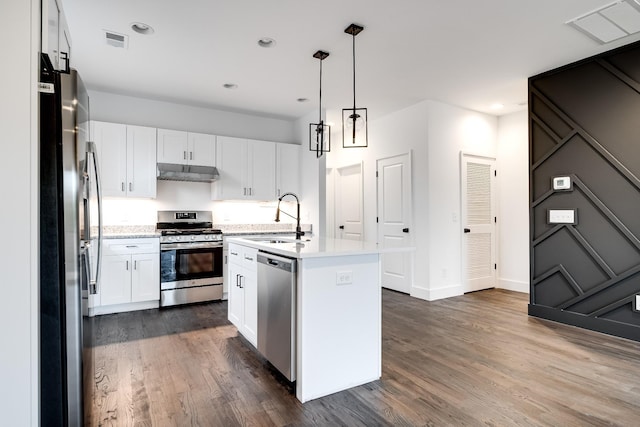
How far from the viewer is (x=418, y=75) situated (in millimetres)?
3980

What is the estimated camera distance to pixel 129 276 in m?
4.21

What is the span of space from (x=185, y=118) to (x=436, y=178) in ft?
12.3

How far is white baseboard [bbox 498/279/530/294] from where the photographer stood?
203 inches

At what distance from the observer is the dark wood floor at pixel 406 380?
6.59 feet

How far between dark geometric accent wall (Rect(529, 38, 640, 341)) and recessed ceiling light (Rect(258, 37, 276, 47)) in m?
3.00

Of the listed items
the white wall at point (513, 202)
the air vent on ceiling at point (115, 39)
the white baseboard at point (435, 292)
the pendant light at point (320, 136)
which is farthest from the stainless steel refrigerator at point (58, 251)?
the white wall at point (513, 202)

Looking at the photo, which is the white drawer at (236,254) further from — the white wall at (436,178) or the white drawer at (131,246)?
the white wall at (436,178)

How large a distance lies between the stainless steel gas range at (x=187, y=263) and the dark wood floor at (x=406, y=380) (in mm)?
736

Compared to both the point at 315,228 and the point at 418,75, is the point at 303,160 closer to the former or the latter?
the point at 315,228

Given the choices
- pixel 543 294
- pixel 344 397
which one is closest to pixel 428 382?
pixel 344 397

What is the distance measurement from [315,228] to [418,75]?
2.62 meters

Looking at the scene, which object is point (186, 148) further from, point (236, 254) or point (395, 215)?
point (395, 215)

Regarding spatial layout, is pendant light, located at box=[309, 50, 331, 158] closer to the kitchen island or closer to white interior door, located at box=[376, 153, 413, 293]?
the kitchen island
